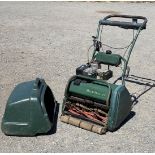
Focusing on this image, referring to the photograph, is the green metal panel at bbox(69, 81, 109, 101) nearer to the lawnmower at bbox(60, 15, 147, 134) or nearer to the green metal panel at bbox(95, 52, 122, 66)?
the lawnmower at bbox(60, 15, 147, 134)

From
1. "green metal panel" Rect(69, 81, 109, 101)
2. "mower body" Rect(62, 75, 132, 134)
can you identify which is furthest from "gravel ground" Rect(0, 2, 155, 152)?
"green metal panel" Rect(69, 81, 109, 101)

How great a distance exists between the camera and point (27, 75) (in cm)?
824

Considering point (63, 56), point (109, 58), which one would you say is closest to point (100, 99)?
point (109, 58)

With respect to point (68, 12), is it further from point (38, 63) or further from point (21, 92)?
point (21, 92)

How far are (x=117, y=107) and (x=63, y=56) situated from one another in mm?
4269

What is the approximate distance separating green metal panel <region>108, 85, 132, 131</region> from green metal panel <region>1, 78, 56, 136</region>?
2.72 ft

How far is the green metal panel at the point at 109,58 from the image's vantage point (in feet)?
20.7

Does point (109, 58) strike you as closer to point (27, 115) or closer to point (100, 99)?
point (100, 99)

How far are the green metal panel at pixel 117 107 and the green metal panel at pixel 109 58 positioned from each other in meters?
0.70

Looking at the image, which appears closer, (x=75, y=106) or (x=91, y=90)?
(x=91, y=90)

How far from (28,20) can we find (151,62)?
606cm

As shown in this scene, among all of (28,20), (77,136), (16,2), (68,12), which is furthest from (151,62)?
(16,2)

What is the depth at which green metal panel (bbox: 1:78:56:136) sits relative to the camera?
5453 millimetres

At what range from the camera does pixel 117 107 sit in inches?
220
